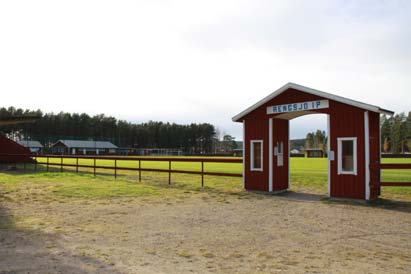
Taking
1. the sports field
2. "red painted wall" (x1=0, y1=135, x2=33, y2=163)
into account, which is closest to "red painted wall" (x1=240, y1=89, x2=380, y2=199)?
the sports field

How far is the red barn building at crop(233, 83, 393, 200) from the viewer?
396 inches

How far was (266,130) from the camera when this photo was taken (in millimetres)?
12180

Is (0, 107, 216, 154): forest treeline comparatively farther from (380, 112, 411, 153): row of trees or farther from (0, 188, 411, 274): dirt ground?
(0, 188, 411, 274): dirt ground

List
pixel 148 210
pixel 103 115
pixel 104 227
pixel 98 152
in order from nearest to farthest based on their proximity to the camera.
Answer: pixel 104 227
pixel 148 210
pixel 98 152
pixel 103 115

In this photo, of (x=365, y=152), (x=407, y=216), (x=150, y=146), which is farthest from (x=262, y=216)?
(x=150, y=146)

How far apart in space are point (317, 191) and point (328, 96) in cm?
355

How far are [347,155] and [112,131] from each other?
91.7 meters

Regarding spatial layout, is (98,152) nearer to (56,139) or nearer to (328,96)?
(56,139)

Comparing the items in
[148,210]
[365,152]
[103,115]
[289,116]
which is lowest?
[148,210]

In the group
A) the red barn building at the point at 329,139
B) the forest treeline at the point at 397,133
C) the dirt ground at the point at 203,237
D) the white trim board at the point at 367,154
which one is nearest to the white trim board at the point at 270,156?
the red barn building at the point at 329,139

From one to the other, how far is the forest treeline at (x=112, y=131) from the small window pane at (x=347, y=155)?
7941cm

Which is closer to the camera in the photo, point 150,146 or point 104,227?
point 104,227

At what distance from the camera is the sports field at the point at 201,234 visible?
4.49 m

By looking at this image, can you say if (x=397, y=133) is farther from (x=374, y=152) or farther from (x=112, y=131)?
(x=374, y=152)
